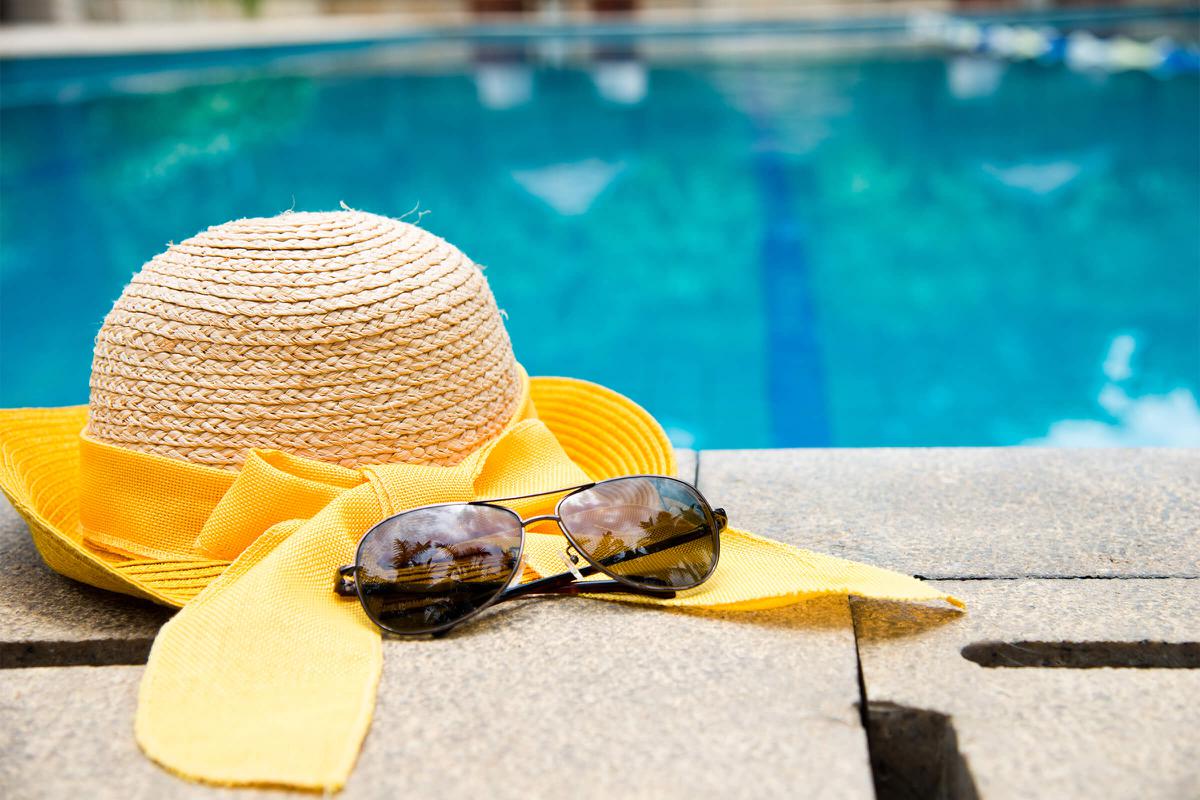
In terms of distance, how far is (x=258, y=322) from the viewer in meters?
1.14

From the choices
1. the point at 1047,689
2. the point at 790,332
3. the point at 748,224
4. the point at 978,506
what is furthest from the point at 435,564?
the point at 748,224

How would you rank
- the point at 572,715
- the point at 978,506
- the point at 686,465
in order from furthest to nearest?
the point at 686,465, the point at 978,506, the point at 572,715

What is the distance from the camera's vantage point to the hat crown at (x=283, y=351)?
3.74 ft

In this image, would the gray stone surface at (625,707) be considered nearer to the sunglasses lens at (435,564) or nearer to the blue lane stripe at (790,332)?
the sunglasses lens at (435,564)

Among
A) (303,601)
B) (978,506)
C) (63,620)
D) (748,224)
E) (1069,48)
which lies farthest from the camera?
(1069,48)

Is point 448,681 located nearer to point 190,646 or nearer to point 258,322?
point 190,646

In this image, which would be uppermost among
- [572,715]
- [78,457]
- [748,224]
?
[748,224]

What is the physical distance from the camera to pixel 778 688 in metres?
0.92

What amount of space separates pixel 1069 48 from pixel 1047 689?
9931 mm

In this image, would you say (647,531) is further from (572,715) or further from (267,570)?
(267,570)

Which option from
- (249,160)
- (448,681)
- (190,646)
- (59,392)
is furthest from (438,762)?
(249,160)

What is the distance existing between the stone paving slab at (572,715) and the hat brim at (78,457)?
0.43ft

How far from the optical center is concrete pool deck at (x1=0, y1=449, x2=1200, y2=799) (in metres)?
0.81

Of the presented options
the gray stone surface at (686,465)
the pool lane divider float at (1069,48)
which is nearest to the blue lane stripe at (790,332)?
the gray stone surface at (686,465)
